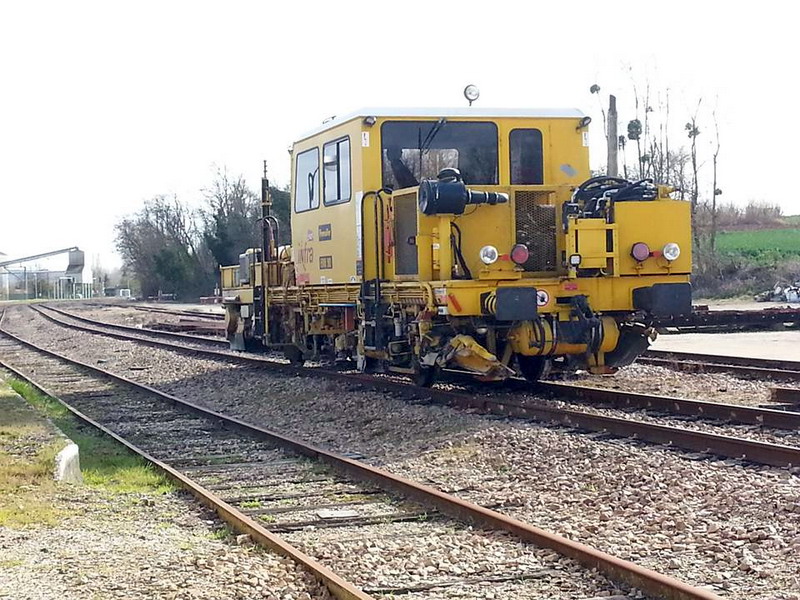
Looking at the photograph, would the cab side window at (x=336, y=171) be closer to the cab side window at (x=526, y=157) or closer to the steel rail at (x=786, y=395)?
the cab side window at (x=526, y=157)

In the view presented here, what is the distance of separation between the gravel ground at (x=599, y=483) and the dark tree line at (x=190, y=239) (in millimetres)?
33879

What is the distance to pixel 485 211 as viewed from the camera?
11.5m

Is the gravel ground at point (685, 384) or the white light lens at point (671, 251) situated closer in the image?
the white light lens at point (671, 251)

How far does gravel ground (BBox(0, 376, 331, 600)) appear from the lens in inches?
201

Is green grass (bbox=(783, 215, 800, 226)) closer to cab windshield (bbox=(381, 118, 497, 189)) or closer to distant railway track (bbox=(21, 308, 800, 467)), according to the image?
cab windshield (bbox=(381, 118, 497, 189))

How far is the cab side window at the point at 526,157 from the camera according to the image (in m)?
12.7

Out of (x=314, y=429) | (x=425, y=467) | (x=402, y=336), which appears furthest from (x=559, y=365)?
(x=425, y=467)

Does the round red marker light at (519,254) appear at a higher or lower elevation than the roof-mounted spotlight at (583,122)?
lower

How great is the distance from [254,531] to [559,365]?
657 centimetres

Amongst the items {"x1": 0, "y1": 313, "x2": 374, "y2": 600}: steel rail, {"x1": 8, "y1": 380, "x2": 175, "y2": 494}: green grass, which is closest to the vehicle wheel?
{"x1": 0, "y1": 313, "x2": 374, "y2": 600}: steel rail

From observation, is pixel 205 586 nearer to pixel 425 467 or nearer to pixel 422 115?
pixel 425 467

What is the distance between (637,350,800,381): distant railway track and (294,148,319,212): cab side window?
16.8 ft

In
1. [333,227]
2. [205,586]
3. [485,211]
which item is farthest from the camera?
[333,227]


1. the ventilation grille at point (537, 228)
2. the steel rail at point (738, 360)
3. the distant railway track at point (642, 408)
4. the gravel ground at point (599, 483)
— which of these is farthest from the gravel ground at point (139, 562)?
the steel rail at point (738, 360)
